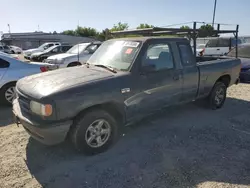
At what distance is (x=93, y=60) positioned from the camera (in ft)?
14.8

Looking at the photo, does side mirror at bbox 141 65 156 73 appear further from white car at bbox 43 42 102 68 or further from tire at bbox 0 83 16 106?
white car at bbox 43 42 102 68

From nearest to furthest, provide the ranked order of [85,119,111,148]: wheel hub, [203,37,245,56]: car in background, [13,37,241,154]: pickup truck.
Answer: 1. [13,37,241,154]: pickup truck
2. [85,119,111,148]: wheel hub
3. [203,37,245,56]: car in background

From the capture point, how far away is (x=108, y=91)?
345 cm

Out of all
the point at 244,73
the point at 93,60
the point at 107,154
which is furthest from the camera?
the point at 244,73

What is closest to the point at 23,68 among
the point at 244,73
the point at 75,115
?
the point at 75,115

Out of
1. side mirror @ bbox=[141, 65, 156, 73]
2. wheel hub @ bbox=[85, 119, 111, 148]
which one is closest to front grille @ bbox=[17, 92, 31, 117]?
wheel hub @ bbox=[85, 119, 111, 148]

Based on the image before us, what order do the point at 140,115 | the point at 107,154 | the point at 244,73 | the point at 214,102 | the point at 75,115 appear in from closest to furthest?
the point at 75,115 < the point at 107,154 < the point at 140,115 < the point at 214,102 < the point at 244,73

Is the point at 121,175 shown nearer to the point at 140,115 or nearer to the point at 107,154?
the point at 107,154

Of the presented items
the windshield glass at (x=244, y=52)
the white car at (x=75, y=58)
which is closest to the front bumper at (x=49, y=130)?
the white car at (x=75, y=58)

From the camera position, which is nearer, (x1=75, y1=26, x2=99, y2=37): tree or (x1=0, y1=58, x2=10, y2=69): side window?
(x1=0, y1=58, x2=10, y2=69): side window

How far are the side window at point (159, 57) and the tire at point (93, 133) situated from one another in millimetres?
1159

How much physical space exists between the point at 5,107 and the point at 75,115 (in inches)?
141

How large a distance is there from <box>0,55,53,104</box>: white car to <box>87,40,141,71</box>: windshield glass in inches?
92.1

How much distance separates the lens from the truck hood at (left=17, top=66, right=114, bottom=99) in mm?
3176
